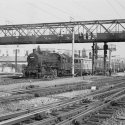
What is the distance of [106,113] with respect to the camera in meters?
11.3

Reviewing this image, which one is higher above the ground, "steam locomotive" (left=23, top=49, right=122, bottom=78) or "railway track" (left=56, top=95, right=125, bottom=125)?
"steam locomotive" (left=23, top=49, right=122, bottom=78)

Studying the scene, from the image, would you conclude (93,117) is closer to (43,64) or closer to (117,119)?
(117,119)

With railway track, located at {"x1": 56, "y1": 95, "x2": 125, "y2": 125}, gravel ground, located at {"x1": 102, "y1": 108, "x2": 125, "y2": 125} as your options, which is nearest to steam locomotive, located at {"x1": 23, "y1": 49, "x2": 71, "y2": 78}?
railway track, located at {"x1": 56, "y1": 95, "x2": 125, "y2": 125}

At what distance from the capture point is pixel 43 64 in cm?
3906

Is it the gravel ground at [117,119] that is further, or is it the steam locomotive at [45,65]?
the steam locomotive at [45,65]

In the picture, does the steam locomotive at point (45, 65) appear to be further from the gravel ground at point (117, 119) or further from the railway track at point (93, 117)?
the gravel ground at point (117, 119)

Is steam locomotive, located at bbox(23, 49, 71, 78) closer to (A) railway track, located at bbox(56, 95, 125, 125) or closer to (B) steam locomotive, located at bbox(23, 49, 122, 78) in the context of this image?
(B) steam locomotive, located at bbox(23, 49, 122, 78)

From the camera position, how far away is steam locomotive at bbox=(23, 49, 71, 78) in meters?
38.5

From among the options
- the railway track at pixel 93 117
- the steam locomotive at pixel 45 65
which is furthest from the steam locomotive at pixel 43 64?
the railway track at pixel 93 117

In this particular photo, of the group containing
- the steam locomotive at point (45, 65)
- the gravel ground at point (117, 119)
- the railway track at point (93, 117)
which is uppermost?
the steam locomotive at point (45, 65)

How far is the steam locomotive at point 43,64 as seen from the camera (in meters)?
38.5

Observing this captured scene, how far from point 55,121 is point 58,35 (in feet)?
148

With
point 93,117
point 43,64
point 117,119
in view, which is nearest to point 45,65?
point 43,64

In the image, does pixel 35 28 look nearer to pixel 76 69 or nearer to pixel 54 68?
pixel 76 69
